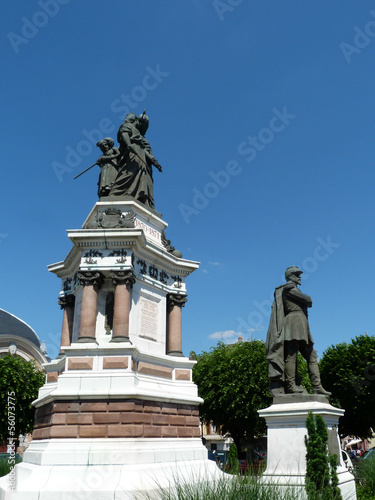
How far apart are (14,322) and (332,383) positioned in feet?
116

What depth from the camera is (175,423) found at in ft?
46.2

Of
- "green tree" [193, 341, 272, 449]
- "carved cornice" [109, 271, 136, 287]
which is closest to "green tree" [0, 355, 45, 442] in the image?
"green tree" [193, 341, 272, 449]

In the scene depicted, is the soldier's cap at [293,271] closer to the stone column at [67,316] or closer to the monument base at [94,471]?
the monument base at [94,471]

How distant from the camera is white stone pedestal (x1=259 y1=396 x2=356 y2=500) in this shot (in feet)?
31.2

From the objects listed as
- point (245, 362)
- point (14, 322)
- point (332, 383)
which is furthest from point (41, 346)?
point (332, 383)

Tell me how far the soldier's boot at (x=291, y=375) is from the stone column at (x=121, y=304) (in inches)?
195

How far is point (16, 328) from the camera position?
52.9 metres

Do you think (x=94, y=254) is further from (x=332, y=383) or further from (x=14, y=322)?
(x=14, y=322)

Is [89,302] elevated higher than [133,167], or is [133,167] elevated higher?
[133,167]

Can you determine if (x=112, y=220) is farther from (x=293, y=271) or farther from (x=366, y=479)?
(x=366, y=479)

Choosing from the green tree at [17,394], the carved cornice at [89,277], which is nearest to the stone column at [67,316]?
the carved cornice at [89,277]

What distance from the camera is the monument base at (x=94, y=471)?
1091 centimetres

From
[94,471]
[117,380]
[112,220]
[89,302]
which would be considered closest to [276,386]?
[117,380]

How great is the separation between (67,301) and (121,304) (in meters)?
3.27
